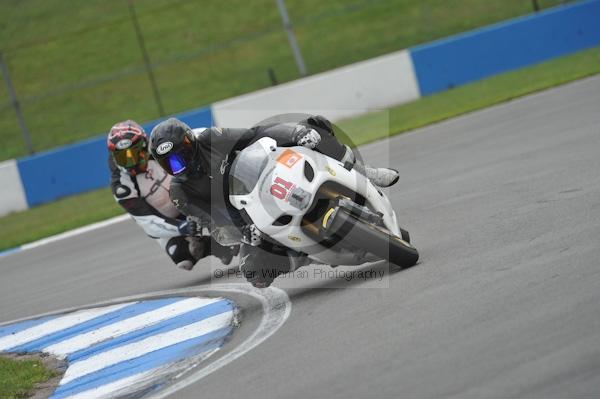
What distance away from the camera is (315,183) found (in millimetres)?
7500

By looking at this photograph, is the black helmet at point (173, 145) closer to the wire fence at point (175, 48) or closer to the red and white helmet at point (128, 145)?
the red and white helmet at point (128, 145)

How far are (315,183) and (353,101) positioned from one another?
14716 mm

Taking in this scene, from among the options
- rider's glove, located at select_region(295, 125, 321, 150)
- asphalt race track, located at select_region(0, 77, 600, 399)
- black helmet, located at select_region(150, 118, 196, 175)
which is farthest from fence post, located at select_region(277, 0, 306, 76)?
rider's glove, located at select_region(295, 125, 321, 150)

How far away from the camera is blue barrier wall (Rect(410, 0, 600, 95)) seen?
22.2 m

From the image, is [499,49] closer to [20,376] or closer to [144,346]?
[144,346]

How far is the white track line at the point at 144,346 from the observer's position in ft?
25.5

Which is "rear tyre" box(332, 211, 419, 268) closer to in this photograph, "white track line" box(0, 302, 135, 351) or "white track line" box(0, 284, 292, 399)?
"white track line" box(0, 284, 292, 399)

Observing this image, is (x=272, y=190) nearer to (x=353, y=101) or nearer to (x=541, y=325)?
(x=541, y=325)

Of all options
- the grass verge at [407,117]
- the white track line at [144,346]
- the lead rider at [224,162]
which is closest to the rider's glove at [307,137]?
the lead rider at [224,162]

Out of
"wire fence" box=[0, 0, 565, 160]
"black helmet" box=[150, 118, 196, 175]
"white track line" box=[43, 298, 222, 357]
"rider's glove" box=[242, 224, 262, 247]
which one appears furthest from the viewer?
"wire fence" box=[0, 0, 565, 160]

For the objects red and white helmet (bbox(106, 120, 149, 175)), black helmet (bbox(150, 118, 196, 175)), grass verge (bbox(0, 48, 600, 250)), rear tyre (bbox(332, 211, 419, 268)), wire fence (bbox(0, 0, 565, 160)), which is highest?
black helmet (bbox(150, 118, 196, 175))

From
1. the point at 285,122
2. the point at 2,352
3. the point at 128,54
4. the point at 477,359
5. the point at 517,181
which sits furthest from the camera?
the point at 128,54

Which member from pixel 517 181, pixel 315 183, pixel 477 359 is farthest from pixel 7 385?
pixel 517 181

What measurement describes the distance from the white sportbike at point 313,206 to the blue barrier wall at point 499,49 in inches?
578
